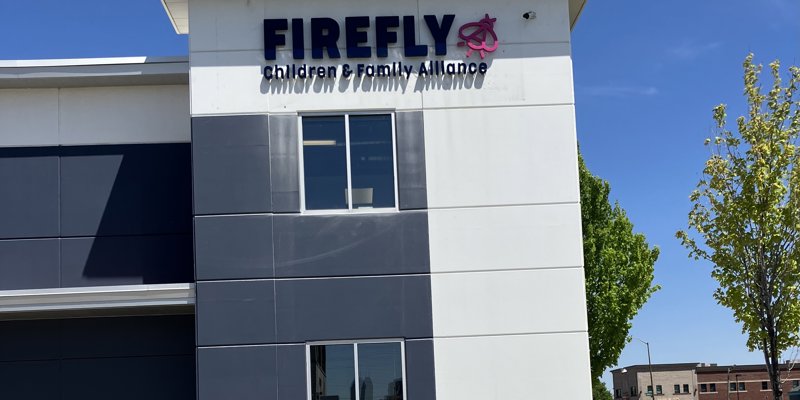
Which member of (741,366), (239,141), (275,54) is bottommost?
(741,366)

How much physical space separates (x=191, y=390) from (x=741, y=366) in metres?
141

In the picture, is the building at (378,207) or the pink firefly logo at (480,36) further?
the pink firefly logo at (480,36)

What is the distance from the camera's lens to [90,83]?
16922mm

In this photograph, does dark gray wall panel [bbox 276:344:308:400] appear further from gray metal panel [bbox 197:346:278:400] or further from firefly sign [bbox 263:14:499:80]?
firefly sign [bbox 263:14:499:80]

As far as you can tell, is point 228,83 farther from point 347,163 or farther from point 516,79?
point 516,79

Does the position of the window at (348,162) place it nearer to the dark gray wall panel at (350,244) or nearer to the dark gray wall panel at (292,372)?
the dark gray wall panel at (350,244)

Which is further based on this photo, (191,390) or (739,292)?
(739,292)

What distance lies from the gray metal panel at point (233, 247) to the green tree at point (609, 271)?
28171 mm

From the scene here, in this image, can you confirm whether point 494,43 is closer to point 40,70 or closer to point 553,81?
point 553,81

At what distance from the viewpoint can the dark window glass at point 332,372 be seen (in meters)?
14.9

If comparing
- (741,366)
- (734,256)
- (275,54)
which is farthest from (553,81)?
(741,366)

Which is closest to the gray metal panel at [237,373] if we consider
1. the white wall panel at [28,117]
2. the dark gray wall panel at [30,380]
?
the dark gray wall panel at [30,380]

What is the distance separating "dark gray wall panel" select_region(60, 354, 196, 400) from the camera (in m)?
16.7

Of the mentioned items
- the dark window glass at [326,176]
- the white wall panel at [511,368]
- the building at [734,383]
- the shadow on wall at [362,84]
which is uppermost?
the shadow on wall at [362,84]
